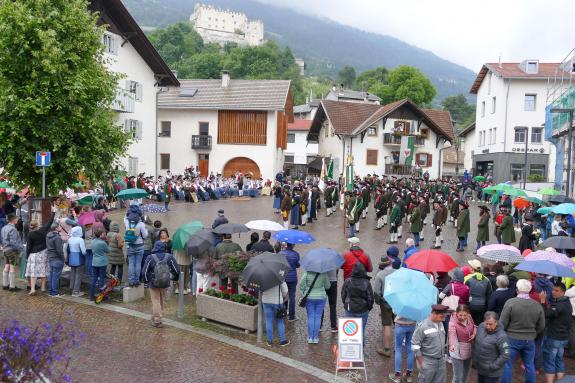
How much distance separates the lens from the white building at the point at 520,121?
43781 mm

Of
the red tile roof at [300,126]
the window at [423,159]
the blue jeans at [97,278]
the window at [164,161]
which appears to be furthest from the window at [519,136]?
the blue jeans at [97,278]

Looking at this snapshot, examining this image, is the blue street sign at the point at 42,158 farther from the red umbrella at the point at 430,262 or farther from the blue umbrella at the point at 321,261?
the red umbrella at the point at 430,262

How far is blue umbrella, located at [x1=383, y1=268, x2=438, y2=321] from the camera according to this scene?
26.0 ft

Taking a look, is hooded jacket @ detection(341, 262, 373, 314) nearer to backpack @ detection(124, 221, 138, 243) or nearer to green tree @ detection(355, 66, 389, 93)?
backpack @ detection(124, 221, 138, 243)

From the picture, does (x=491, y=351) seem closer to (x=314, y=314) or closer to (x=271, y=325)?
(x=314, y=314)

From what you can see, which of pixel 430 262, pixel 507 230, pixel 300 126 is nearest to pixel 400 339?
pixel 430 262

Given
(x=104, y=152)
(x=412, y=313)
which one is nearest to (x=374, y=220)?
(x=104, y=152)

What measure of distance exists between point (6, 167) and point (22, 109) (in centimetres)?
190

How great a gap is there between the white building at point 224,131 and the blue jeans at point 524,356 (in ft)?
118

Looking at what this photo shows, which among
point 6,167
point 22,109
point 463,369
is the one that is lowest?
point 463,369

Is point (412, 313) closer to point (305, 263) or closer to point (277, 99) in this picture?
point (305, 263)

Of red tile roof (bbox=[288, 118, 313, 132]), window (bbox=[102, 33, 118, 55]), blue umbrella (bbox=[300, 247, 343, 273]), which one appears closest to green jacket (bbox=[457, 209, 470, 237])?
blue umbrella (bbox=[300, 247, 343, 273])

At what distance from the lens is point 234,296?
10.6 metres

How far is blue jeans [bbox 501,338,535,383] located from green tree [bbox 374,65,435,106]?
7119 cm
